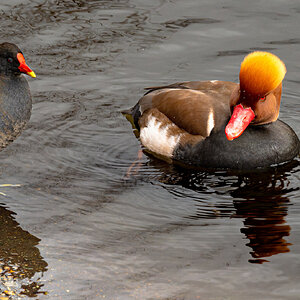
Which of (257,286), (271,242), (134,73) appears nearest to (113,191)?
(271,242)

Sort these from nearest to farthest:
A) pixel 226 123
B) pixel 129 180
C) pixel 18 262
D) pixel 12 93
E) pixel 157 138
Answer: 1. pixel 18 262
2. pixel 12 93
3. pixel 129 180
4. pixel 226 123
5. pixel 157 138

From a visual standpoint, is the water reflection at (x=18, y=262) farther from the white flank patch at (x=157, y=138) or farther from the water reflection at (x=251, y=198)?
the white flank patch at (x=157, y=138)

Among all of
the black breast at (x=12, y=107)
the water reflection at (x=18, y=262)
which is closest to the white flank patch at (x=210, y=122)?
the black breast at (x=12, y=107)

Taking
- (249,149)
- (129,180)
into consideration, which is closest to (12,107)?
(129,180)

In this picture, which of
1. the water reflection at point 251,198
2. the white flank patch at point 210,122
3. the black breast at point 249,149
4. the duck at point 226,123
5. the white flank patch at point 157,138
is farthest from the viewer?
the white flank patch at point 157,138

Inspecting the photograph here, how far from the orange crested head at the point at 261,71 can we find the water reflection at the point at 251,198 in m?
0.83

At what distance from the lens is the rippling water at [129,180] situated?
14.1 ft

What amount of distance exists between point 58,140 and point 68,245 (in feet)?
7.08

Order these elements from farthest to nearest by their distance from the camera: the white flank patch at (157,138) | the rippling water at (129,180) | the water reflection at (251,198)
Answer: the white flank patch at (157,138), the water reflection at (251,198), the rippling water at (129,180)

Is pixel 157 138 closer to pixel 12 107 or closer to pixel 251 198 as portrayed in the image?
pixel 251 198

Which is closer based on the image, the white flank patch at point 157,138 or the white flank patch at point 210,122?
the white flank patch at point 210,122

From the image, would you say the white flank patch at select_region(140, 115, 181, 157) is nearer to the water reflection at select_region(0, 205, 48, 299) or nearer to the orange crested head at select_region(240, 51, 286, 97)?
the orange crested head at select_region(240, 51, 286, 97)

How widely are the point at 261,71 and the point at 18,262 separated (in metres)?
2.67

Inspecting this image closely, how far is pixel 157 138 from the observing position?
21.8 ft
